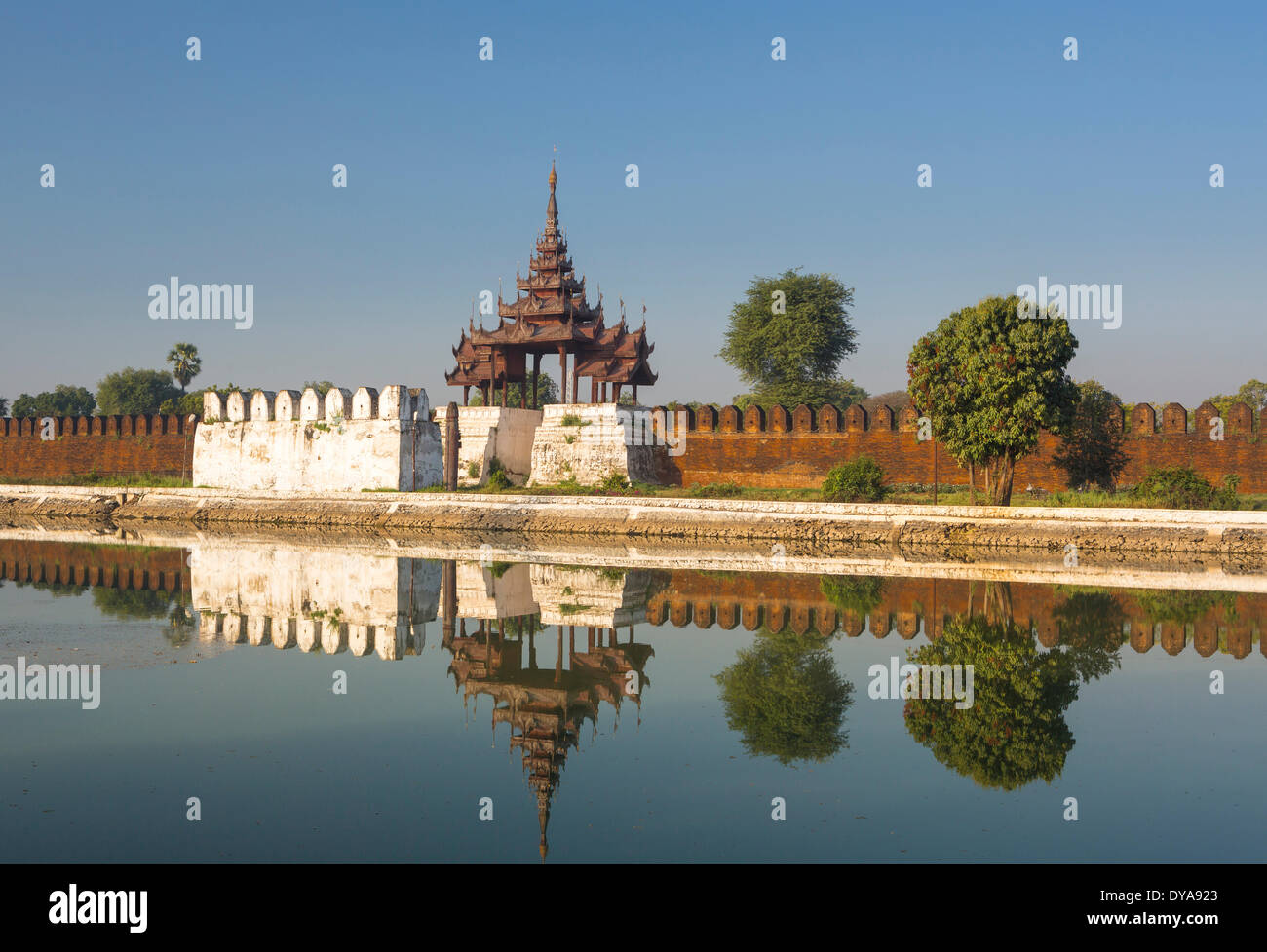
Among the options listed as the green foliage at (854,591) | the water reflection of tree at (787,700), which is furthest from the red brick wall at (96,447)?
the water reflection of tree at (787,700)

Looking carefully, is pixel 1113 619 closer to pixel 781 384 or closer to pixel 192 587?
pixel 192 587

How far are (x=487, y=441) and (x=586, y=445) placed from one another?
279 cm

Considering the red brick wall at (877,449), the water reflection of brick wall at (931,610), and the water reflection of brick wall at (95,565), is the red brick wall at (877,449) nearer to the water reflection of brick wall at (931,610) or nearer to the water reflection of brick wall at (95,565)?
the water reflection of brick wall at (931,610)

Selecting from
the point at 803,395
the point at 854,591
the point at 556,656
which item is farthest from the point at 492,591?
the point at 803,395

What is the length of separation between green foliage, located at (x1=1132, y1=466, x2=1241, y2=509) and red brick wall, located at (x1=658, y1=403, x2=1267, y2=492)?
4.56 m

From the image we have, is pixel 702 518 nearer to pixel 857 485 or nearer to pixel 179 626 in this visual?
pixel 857 485

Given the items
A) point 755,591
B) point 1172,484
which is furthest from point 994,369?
point 755,591

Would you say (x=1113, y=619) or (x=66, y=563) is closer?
(x=1113, y=619)

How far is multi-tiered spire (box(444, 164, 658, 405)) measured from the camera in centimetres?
3262

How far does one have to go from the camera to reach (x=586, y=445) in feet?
103

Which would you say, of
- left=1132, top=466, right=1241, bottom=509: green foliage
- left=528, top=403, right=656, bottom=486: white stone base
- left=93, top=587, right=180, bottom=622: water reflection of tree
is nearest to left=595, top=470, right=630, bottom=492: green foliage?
left=528, top=403, right=656, bottom=486: white stone base

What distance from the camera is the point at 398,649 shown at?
1092 centimetres

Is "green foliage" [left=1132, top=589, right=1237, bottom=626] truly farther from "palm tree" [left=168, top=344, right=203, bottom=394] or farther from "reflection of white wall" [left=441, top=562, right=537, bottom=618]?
"palm tree" [left=168, top=344, right=203, bottom=394]

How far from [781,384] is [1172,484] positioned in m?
21.1
